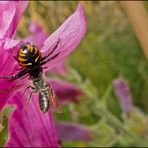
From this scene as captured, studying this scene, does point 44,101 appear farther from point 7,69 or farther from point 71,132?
point 71,132

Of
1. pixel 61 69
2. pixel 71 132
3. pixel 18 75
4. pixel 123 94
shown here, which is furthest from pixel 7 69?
pixel 123 94

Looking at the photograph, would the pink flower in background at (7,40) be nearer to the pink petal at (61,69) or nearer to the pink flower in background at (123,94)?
the pink petal at (61,69)

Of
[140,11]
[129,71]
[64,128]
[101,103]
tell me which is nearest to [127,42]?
[129,71]

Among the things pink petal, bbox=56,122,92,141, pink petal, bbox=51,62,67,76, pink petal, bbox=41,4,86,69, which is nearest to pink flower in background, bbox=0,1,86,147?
pink petal, bbox=41,4,86,69

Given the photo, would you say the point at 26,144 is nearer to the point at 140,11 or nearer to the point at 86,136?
the point at 140,11

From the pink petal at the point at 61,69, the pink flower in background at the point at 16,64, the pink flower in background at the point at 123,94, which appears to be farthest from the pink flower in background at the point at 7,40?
the pink flower in background at the point at 123,94

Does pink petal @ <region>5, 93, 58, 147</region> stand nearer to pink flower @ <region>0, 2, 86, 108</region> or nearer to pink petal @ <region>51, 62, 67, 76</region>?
pink flower @ <region>0, 2, 86, 108</region>
